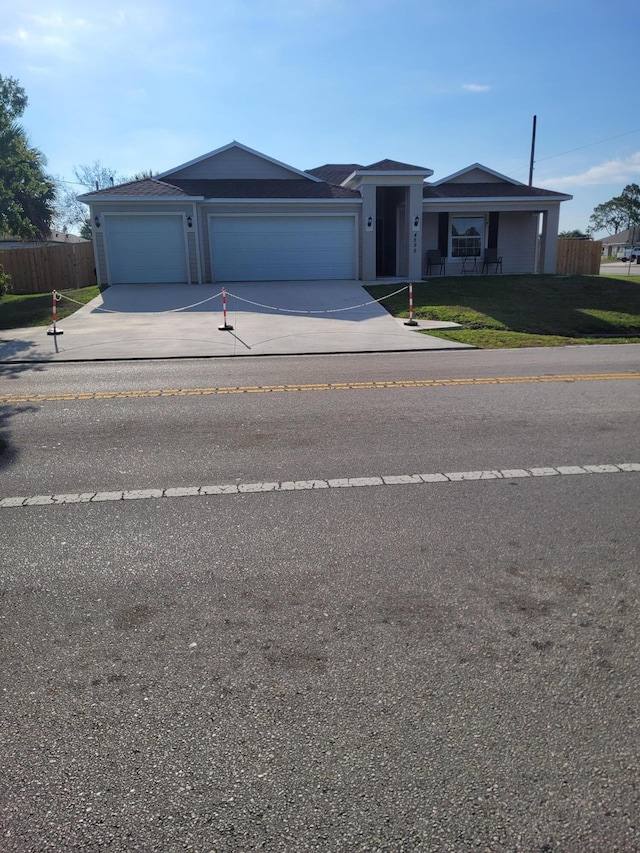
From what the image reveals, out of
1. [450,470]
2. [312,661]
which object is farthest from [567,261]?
Answer: [312,661]

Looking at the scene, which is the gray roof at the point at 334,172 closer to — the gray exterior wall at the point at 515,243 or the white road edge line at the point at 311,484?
the gray exterior wall at the point at 515,243

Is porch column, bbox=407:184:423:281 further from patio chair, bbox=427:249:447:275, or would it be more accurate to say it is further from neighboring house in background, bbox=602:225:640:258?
neighboring house in background, bbox=602:225:640:258

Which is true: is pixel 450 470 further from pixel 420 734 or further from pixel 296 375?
pixel 296 375

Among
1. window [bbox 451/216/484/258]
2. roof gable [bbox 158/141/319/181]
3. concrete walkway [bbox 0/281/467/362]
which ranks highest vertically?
roof gable [bbox 158/141/319/181]

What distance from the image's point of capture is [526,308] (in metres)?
19.2

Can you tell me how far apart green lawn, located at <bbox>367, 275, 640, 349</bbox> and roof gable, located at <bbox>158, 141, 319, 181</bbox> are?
7.27 meters

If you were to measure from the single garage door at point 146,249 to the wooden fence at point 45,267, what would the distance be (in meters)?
5.94

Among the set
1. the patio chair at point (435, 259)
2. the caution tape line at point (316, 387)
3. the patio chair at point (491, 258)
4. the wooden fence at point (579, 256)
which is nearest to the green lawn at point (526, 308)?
the patio chair at point (435, 259)

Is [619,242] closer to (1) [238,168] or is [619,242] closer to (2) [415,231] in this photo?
(2) [415,231]

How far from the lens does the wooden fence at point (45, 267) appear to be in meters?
27.5

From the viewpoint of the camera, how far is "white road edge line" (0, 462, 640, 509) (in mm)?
5207

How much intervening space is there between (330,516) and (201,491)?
3.96 ft

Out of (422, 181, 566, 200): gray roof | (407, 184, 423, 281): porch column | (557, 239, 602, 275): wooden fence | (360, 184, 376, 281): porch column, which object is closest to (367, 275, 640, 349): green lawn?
(407, 184, 423, 281): porch column

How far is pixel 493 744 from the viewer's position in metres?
2.53
